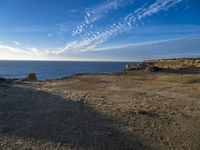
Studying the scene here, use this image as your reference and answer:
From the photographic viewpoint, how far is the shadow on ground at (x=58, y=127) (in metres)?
8.70

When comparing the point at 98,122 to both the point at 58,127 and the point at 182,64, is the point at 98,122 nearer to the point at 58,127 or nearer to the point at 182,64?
the point at 58,127

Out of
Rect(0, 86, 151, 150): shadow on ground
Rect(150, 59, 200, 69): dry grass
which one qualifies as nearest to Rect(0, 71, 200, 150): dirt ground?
Rect(0, 86, 151, 150): shadow on ground

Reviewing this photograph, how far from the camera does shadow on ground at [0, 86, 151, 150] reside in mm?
8695

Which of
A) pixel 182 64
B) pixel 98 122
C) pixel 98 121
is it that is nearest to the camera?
pixel 98 122

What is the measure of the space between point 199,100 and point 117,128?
8.07 meters

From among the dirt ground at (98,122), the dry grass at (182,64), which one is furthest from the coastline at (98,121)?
the dry grass at (182,64)

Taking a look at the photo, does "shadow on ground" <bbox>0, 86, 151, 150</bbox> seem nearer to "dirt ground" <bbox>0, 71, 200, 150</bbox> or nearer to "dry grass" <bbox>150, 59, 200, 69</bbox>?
"dirt ground" <bbox>0, 71, 200, 150</bbox>

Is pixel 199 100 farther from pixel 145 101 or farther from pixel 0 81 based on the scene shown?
pixel 0 81

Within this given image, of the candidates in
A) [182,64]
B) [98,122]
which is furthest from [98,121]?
[182,64]

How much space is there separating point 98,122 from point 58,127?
1.73 m

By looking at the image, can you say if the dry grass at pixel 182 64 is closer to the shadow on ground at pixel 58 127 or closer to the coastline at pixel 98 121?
the coastline at pixel 98 121

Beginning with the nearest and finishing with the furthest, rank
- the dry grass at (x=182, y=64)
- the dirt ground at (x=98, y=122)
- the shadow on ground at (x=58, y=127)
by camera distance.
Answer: the shadow on ground at (x=58, y=127)
the dirt ground at (x=98, y=122)
the dry grass at (x=182, y=64)

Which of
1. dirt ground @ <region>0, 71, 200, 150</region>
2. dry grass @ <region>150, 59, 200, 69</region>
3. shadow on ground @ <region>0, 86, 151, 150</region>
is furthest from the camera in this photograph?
dry grass @ <region>150, 59, 200, 69</region>

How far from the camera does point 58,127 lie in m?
10.3
